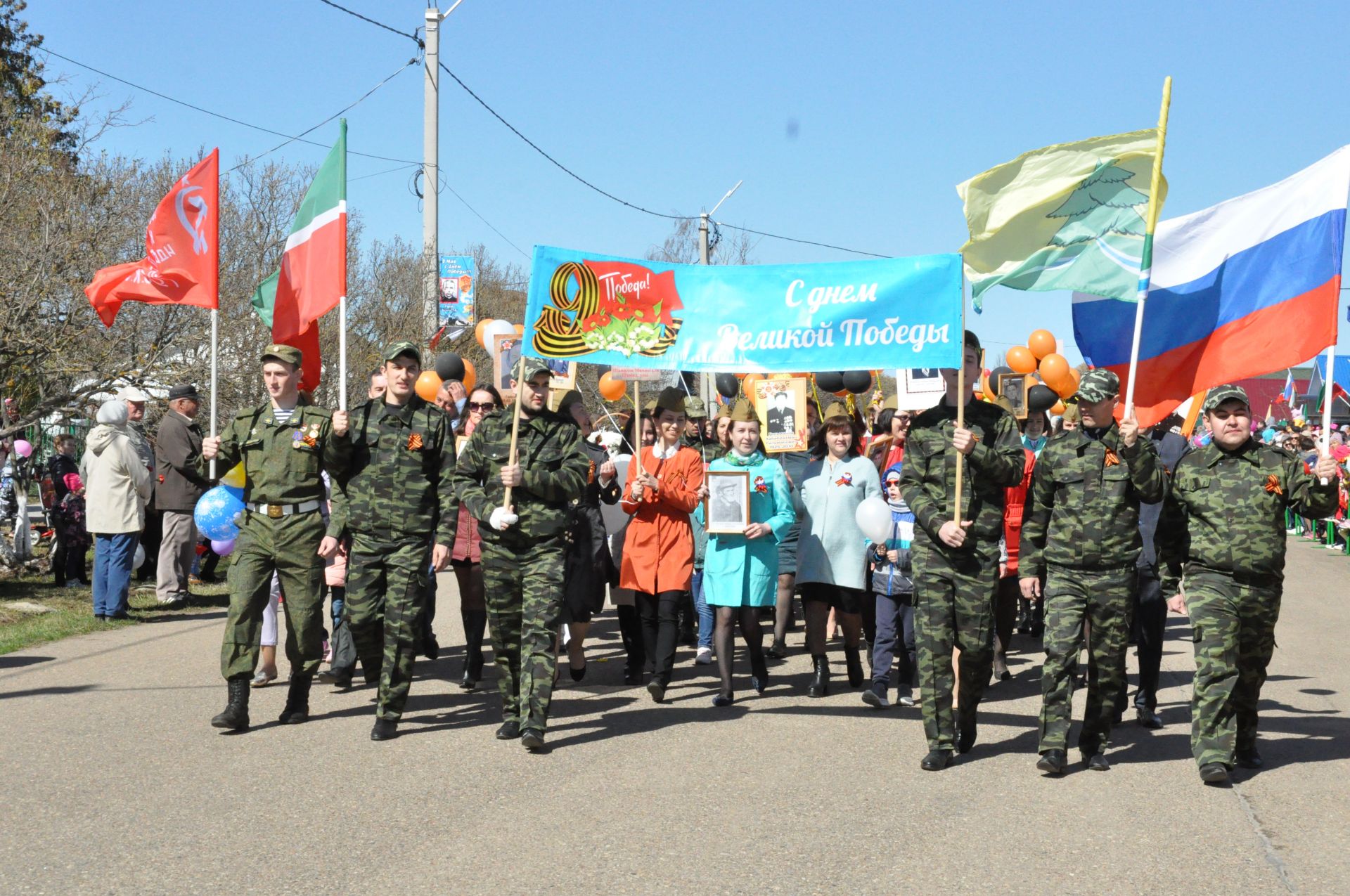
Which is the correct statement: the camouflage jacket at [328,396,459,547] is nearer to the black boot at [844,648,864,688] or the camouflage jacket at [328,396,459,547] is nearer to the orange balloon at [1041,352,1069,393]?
the black boot at [844,648,864,688]

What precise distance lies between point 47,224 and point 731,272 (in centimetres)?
1035

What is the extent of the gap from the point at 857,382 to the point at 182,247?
7.73 m

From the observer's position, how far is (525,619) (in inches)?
295

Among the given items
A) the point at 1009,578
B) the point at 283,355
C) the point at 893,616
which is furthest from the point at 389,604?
the point at 1009,578

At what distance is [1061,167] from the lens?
308 inches

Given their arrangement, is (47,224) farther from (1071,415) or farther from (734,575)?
(1071,415)

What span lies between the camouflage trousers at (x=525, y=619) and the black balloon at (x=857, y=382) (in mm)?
7850

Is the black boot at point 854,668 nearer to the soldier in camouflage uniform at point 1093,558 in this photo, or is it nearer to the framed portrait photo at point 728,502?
the framed portrait photo at point 728,502

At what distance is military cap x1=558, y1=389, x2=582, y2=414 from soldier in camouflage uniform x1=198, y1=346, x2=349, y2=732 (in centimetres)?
167

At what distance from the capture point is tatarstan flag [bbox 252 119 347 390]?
8797 mm

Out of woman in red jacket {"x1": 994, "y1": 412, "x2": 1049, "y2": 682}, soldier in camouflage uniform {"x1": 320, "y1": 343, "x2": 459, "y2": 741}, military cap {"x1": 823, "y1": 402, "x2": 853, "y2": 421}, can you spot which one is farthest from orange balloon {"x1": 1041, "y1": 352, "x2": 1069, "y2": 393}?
soldier in camouflage uniform {"x1": 320, "y1": 343, "x2": 459, "y2": 741}

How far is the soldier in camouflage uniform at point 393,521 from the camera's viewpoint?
7.69 m

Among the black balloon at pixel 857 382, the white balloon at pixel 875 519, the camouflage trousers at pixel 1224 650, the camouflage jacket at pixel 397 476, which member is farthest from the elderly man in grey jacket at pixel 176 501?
the camouflage trousers at pixel 1224 650

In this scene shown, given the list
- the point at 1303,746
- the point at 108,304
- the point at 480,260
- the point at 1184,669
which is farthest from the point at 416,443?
the point at 480,260
